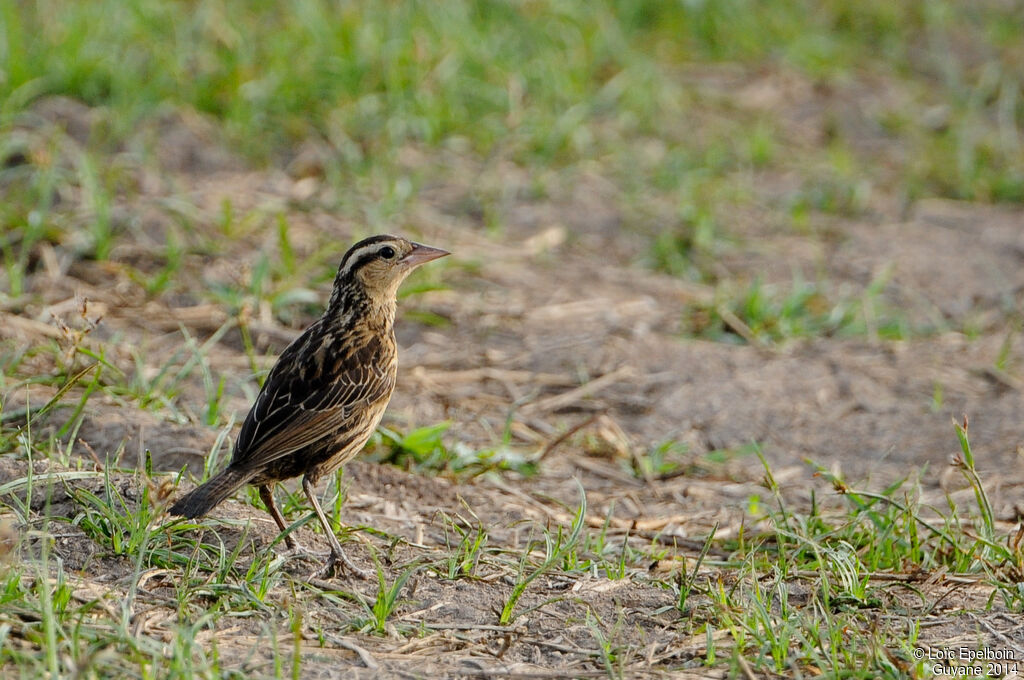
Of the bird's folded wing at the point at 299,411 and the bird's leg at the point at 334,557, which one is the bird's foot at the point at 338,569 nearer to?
the bird's leg at the point at 334,557

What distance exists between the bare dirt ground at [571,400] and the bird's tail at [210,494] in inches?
8.2

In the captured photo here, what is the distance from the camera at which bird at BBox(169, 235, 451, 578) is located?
16.1 feet

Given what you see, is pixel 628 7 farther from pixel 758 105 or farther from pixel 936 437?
pixel 936 437

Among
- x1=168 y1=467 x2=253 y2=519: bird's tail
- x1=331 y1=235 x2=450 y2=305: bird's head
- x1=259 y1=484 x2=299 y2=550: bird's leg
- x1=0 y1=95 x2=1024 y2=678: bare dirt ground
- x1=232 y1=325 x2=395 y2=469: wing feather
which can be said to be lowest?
x1=0 y1=95 x2=1024 y2=678: bare dirt ground

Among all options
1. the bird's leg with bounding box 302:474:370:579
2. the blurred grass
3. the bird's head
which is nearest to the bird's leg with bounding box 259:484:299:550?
the bird's leg with bounding box 302:474:370:579

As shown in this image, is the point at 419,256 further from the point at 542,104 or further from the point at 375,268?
the point at 542,104

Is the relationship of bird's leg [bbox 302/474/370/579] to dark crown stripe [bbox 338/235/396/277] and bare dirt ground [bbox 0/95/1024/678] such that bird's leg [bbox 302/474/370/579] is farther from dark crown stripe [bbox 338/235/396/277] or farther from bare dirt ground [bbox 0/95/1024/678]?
dark crown stripe [bbox 338/235/396/277]

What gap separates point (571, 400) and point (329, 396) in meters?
2.31

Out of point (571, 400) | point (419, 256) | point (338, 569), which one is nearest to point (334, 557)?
point (338, 569)

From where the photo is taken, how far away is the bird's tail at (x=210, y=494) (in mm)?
4621

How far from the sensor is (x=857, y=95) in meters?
12.2

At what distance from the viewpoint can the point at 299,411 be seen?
5129 millimetres

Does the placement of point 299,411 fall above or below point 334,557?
above

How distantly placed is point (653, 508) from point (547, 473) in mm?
554
